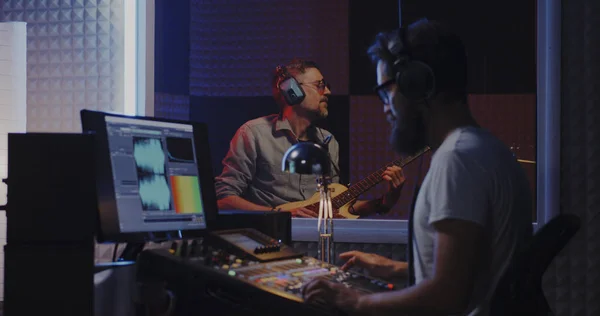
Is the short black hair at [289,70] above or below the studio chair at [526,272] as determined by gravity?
above

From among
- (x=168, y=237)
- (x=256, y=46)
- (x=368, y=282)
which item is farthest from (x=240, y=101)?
(x=368, y=282)

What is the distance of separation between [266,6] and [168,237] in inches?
94.3

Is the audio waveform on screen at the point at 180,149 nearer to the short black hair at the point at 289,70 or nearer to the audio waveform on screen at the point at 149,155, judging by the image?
the audio waveform on screen at the point at 149,155

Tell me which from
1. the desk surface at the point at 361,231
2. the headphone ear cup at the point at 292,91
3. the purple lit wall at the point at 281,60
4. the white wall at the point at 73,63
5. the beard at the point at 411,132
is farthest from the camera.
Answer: the purple lit wall at the point at 281,60

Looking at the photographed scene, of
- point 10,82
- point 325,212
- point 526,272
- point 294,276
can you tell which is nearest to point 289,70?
point 325,212

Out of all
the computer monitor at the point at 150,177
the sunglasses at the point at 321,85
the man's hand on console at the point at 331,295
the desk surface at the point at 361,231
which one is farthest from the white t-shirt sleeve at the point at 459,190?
the sunglasses at the point at 321,85

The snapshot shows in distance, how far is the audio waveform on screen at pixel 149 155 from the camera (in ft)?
6.91

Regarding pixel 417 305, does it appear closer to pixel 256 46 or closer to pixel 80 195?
pixel 80 195

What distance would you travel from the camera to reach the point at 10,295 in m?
1.63

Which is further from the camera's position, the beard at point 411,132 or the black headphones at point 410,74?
the beard at point 411,132

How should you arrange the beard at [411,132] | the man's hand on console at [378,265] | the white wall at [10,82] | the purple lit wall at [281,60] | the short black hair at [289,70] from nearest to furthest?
the beard at [411,132]
the man's hand on console at [378,265]
the white wall at [10,82]
the purple lit wall at [281,60]
the short black hair at [289,70]

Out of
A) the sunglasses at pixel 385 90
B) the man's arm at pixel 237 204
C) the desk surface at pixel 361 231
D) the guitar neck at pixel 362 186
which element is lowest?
the desk surface at pixel 361 231

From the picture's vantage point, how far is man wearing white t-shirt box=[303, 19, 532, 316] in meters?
1.64

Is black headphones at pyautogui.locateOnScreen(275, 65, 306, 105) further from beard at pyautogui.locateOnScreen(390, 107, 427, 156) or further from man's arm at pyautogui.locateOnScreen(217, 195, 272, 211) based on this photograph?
beard at pyautogui.locateOnScreen(390, 107, 427, 156)
